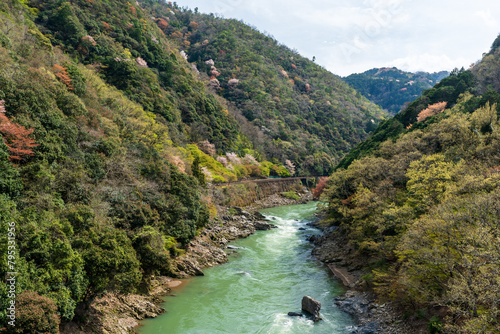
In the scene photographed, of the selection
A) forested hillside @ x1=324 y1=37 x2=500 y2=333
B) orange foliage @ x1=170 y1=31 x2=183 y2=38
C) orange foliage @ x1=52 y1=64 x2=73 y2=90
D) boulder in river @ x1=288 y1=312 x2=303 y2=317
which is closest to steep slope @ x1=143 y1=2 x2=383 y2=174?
orange foliage @ x1=170 y1=31 x2=183 y2=38

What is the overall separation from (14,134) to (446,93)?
146 ft

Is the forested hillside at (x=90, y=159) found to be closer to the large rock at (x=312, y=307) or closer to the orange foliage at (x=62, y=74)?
the orange foliage at (x=62, y=74)

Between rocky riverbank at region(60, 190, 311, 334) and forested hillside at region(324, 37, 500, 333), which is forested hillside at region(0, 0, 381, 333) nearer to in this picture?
rocky riverbank at region(60, 190, 311, 334)

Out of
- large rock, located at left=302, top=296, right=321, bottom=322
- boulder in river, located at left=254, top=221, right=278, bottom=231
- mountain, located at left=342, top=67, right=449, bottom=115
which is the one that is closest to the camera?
large rock, located at left=302, top=296, right=321, bottom=322

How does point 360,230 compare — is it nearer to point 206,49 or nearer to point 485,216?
point 485,216

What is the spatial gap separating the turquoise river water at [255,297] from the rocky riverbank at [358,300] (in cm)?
74

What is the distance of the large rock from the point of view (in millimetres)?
15969

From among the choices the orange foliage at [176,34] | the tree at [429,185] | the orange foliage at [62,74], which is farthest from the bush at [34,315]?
the orange foliage at [176,34]

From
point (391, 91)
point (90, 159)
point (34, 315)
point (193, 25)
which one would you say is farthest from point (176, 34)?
point (391, 91)

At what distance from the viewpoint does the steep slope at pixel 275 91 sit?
8488 centimetres

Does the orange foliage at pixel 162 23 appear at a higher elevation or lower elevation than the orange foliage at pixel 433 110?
higher

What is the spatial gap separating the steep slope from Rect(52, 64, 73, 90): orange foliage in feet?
185

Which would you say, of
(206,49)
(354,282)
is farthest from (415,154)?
(206,49)

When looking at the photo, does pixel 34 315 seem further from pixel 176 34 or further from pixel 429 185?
pixel 176 34
